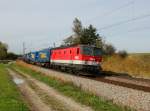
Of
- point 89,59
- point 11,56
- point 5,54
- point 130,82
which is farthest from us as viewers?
point 11,56

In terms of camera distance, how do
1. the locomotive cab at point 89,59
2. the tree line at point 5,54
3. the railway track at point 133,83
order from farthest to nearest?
the tree line at point 5,54 → the locomotive cab at point 89,59 → the railway track at point 133,83

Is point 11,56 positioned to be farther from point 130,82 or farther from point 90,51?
point 130,82

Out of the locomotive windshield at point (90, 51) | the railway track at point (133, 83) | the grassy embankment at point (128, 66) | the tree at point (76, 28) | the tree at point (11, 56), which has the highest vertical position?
the tree at point (76, 28)

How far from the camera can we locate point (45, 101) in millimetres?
17391

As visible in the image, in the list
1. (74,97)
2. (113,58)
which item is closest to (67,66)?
(113,58)

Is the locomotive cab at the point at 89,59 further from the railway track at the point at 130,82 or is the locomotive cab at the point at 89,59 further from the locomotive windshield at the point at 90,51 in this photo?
the railway track at the point at 130,82

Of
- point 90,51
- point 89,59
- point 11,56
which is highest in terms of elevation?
point 11,56

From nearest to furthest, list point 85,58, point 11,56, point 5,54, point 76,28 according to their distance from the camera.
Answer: point 85,58, point 76,28, point 5,54, point 11,56

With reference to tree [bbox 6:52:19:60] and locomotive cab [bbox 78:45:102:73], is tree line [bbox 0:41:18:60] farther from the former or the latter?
locomotive cab [bbox 78:45:102:73]

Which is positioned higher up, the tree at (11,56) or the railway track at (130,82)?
the tree at (11,56)

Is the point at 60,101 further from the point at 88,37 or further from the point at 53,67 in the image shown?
the point at 88,37

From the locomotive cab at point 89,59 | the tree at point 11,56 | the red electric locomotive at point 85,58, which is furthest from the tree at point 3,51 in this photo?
Result: the locomotive cab at point 89,59

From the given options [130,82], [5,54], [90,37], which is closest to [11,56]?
[5,54]

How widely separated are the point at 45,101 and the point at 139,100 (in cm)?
490
